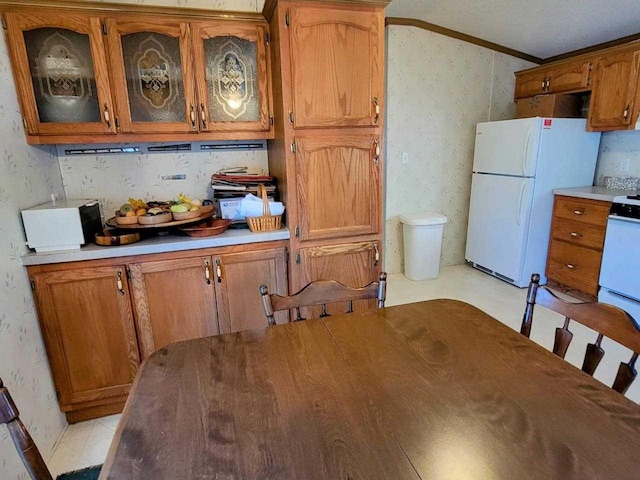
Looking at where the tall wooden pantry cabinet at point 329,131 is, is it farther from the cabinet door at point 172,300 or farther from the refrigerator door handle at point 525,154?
the refrigerator door handle at point 525,154

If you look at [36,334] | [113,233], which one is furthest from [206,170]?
[36,334]

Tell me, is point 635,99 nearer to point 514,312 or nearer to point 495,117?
point 495,117

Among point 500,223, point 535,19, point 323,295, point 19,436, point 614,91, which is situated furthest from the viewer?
point 500,223

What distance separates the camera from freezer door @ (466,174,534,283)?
3295mm

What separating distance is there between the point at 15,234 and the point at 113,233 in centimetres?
41

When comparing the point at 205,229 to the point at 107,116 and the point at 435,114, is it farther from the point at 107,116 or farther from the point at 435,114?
the point at 435,114

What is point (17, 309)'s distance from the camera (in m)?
1.60

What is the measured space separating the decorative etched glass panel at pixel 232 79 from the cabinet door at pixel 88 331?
105 centimetres

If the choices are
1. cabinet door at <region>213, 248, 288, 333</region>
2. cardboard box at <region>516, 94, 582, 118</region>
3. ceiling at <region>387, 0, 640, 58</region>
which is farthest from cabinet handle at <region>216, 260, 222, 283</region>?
cardboard box at <region>516, 94, 582, 118</region>

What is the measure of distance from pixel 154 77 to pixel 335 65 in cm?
98

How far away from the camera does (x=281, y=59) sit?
1875mm

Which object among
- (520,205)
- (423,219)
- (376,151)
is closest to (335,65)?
(376,151)

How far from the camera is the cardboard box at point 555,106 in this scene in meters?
3.24

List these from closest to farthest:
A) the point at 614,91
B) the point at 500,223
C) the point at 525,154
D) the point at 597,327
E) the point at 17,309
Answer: the point at 597,327, the point at 17,309, the point at 614,91, the point at 525,154, the point at 500,223
